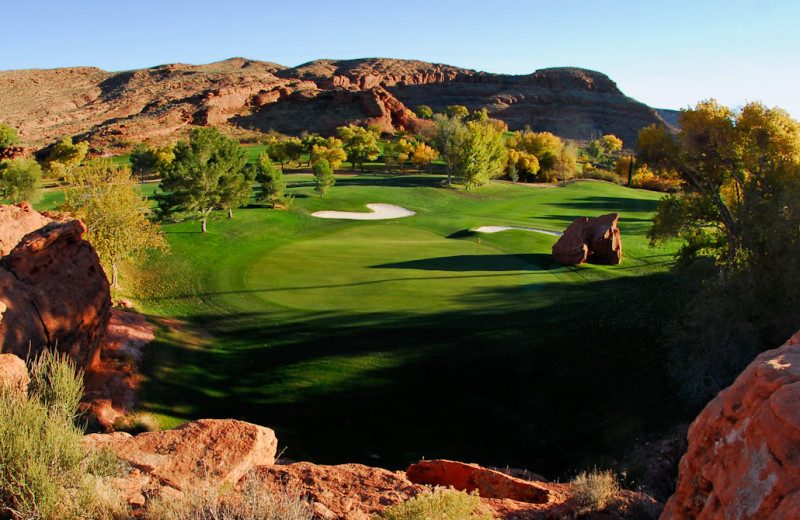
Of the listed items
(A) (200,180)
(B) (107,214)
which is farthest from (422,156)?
(B) (107,214)

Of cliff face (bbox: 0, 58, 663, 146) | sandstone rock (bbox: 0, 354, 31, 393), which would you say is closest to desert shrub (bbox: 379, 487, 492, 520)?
sandstone rock (bbox: 0, 354, 31, 393)

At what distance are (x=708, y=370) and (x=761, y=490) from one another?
11.6 metres

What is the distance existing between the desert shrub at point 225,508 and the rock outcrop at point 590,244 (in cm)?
2380

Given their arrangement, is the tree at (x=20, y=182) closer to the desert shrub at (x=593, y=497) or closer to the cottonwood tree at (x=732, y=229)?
the cottonwood tree at (x=732, y=229)

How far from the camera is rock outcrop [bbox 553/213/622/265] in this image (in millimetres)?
27531

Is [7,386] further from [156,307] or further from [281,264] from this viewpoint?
[281,264]

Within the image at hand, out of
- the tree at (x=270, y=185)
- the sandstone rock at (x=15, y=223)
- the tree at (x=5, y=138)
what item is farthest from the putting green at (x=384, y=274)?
the tree at (x=5, y=138)

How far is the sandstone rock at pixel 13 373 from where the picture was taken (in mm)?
8344

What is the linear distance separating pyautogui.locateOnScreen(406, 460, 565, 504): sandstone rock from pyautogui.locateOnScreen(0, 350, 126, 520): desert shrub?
4.89 metres

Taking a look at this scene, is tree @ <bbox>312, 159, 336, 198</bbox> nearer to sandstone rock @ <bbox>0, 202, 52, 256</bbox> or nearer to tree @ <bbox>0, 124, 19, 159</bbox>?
sandstone rock @ <bbox>0, 202, 52, 256</bbox>

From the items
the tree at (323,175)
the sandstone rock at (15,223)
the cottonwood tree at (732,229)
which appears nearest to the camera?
the cottonwood tree at (732,229)

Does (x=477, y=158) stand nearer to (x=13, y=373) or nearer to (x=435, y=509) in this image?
(x=13, y=373)

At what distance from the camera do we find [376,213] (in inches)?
1697

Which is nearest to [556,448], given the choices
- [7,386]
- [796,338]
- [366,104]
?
[796,338]
